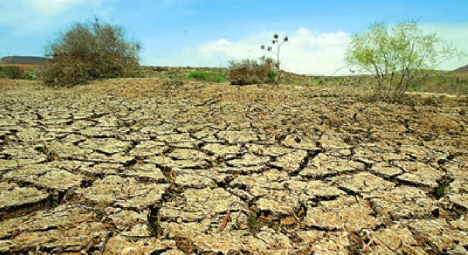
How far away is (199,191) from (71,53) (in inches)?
267

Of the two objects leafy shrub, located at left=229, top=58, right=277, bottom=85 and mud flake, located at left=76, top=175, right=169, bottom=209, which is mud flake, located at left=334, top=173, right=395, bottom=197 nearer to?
mud flake, located at left=76, top=175, right=169, bottom=209

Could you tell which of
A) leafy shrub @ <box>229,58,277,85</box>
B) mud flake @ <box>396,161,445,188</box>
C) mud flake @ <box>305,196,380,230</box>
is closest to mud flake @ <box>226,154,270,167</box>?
mud flake @ <box>305,196,380,230</box>

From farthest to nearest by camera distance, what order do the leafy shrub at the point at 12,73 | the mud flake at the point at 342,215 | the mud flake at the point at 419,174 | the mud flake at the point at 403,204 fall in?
the leafy shrub at the point at 12,73, the mud flake at the point at 419,174, the mud flake at the point at 403,204, the mud flake at the point at 342,215

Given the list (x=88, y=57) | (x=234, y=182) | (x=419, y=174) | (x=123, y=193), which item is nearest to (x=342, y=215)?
(x=234, y=182)

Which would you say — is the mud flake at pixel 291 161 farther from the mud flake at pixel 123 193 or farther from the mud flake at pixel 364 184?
the mud flake at pixel 123 193

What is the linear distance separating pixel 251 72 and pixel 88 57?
3762 millimetres

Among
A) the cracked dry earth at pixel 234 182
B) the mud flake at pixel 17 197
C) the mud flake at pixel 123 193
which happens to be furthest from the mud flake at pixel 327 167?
the mud flake at pixel 17 197

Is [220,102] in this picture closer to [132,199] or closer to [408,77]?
[408,77]

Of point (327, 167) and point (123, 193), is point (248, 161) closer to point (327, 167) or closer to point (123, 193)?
point (327, 167)

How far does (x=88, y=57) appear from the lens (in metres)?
7.15

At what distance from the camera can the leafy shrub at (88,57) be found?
6816mm

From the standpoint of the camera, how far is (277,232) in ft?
4.78

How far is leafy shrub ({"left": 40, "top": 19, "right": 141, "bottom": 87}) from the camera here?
6.82m

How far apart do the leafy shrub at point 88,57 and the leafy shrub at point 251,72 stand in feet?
8.91
